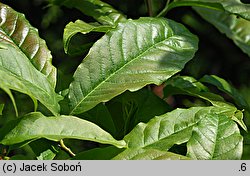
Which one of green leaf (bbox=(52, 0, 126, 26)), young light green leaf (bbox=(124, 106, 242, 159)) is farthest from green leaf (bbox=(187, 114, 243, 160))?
green leaf (bbox=(52, 0, 126, 26))

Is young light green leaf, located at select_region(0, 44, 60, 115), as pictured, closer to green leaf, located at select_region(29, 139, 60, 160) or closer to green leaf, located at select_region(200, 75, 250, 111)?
green leaf, located at select_region(29, 139, 60, 160)

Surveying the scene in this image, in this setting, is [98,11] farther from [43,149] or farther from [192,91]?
[43,149]

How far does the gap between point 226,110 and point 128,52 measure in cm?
24

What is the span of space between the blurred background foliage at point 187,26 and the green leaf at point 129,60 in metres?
1.57

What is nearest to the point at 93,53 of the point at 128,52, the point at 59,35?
the point at 128,52

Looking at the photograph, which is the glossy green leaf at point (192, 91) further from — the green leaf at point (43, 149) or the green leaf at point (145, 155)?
the green leaf at point (43, 149)

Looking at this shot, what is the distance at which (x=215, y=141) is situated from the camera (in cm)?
96

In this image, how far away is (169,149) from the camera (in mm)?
1066

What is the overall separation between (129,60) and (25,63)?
0.76ft

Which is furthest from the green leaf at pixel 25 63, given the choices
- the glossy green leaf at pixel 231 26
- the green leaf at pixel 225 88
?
the glossy green leaf at pixel 231 26

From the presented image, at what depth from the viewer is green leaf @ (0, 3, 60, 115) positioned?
0.95 metres

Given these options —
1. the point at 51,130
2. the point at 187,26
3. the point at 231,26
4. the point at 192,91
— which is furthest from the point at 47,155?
the point at 187,26

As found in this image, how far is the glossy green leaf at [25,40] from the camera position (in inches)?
42.9
